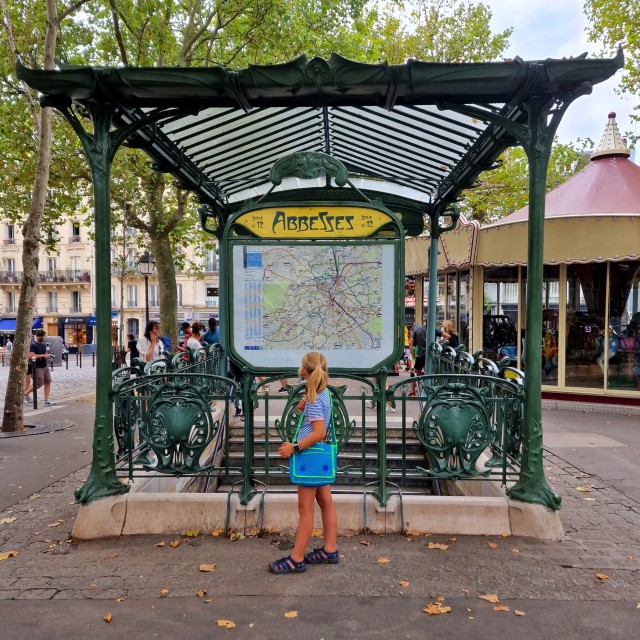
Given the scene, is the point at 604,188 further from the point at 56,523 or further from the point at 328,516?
the point at 56,523

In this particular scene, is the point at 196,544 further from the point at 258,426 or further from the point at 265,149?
the point at 265,149

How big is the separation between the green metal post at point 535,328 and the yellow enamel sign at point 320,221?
1.25 metres

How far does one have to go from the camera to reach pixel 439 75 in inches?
162

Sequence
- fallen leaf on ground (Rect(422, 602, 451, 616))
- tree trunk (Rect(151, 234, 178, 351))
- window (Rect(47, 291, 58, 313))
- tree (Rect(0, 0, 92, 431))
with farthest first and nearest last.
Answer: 1. window (Rect(47, 291, 58, 313))
2. tree trunk (Rect(151, 234, 178, 351))
3. tree (Rect(0, 0, 92, 431))
4. fallen leaf on ground (Rect(422, 602, 451, 616))

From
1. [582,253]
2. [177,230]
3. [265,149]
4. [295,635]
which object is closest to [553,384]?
[582,253]

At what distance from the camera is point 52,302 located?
5141 cm

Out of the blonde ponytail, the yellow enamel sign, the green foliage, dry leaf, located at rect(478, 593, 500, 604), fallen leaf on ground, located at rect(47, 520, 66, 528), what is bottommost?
fallen leaf on ground, located at rect(47, 520, 66, 528)

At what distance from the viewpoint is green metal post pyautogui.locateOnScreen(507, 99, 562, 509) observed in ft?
14.4

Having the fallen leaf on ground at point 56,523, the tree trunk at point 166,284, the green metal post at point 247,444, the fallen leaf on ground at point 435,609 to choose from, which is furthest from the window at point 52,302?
the fallen leaf on ground at point 435,609

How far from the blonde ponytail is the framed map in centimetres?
100

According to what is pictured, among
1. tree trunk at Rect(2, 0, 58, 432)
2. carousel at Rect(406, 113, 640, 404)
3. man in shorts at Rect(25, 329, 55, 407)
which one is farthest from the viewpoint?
man in shorts at Rect(25, 329, 55, 407)

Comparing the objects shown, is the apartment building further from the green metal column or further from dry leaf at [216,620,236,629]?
dry leaf at [216,620,236,629]

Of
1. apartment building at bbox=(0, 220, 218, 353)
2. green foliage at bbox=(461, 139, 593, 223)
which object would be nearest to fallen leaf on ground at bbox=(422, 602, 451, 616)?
green foliage at bbox=(461, 139, 593, 223)

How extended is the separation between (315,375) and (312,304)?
1.29 meters
